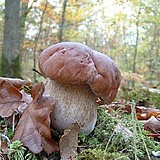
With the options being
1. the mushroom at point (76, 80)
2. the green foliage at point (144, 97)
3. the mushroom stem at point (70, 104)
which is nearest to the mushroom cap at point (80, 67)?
the mushroom at point (76, 80)

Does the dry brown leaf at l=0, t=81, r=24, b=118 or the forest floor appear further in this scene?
the dry brown leaf at l=0, t=81, r=24, b=118

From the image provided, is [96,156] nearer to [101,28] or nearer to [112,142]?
[112,142]

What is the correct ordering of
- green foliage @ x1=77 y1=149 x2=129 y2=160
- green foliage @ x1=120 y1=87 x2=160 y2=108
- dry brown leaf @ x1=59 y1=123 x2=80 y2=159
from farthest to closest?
green foliage @ x1=120 y1=87 x2=160 y2=108
dry brown leaf @ x1=59 y1=123 x2=80 y2=159
green foliage @ x1=77 y1=149 x2=129 y2=160

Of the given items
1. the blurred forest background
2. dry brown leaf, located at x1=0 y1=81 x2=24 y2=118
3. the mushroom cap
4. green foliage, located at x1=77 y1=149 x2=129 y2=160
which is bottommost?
the blurred forest background

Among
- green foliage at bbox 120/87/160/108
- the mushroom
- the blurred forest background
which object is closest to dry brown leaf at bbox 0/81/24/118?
the mushroom

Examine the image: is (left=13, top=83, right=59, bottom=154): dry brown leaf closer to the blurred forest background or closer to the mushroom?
the mushroom

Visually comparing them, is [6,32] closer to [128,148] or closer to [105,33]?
[128,148]

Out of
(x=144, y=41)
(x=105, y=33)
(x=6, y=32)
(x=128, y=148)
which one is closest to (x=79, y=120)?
(x=128, y=148)
